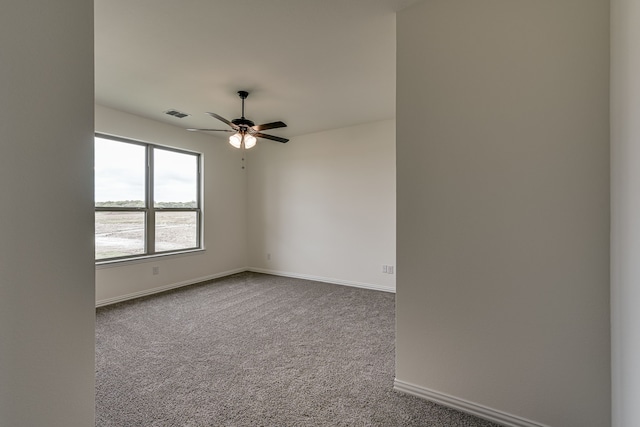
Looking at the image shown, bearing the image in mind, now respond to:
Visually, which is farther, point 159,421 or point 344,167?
point 344,167

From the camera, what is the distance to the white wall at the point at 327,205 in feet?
14.7

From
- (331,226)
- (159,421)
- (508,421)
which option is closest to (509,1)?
(508,421)

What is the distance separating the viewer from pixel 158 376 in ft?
7.09

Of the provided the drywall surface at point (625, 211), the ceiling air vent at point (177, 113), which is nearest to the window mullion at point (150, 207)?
the ceiling air vent at point (177, 113)

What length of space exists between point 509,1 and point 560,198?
3.82ft

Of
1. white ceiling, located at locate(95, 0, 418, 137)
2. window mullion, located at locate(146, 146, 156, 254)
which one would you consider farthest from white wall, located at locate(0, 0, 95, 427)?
window mullion, located at locate(146, 146, 156, 254)

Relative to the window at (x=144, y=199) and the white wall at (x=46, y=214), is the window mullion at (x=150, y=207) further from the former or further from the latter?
the white wall at (x=46, y=214)

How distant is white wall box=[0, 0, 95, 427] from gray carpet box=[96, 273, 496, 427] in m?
0.96

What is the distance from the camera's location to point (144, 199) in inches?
171

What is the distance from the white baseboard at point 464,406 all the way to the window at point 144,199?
158 inches

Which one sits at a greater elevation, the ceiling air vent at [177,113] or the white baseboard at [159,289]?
the ceiling air vent at [177,113]

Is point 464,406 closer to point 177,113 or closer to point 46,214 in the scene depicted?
point 46,214

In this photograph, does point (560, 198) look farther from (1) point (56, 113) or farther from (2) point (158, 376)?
(2) point (158, 376)

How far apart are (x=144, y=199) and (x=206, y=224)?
107 cm
